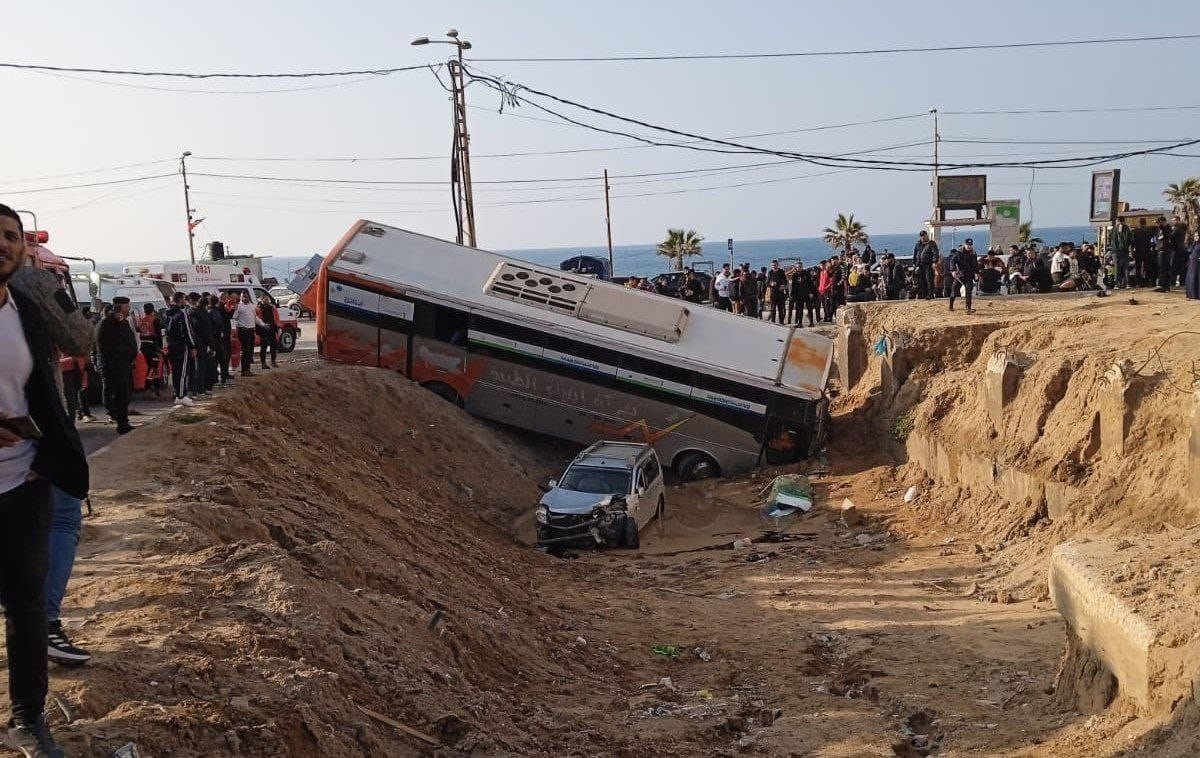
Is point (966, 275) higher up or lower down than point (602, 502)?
higher up

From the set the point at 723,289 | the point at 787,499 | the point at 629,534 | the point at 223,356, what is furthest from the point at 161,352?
the point at 723,289

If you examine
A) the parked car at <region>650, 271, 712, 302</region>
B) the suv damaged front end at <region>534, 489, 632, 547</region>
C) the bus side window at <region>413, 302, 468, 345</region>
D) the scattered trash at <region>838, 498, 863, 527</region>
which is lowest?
the scattered trash at <region>838, 498, 863, 527</region>

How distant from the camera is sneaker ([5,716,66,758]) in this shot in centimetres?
491

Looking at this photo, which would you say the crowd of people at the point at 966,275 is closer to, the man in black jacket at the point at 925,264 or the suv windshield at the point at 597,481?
the man in black jacket at the point at 925,264

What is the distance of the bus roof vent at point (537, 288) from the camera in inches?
883

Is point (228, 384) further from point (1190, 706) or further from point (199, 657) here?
point (1190, 706)

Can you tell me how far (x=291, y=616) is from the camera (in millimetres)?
7492

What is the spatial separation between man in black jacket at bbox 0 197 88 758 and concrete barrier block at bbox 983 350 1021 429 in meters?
14.8

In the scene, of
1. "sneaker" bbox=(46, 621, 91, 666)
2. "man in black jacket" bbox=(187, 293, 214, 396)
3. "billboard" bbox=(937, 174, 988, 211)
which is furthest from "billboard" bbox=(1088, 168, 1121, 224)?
"sneaker" bbox=(46, 621, 91, 666)

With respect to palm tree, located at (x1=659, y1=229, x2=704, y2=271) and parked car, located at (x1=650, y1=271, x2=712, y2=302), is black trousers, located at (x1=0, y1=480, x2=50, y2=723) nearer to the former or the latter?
parked car, located at (x1=650, y1=271, x2=712, y2=302)

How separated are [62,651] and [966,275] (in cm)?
2059

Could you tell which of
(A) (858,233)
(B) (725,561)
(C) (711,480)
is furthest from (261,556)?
(A) (858,233)

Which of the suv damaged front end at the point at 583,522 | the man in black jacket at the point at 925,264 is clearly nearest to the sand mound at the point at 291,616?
the suv damaged front end at the point at 583,522

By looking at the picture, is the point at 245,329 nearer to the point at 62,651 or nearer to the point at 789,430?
the point at 789,430
